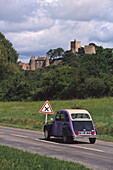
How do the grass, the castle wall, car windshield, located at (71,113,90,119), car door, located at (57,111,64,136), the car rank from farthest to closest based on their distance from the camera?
the castle wall
car door, located at (57,111,64,136)
car windshield, located at (71,113,90,119)
the car
the grass

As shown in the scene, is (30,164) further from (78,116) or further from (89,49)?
(89,49)

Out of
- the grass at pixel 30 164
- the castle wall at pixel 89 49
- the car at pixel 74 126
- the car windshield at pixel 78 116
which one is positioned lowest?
the grass at pixel 30 164

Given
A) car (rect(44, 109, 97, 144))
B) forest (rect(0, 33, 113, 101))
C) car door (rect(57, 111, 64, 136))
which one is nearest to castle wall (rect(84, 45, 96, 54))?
forest (rect(0, 33, 113, 101))

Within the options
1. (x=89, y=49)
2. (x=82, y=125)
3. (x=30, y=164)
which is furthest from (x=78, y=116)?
(x=89, y=49)

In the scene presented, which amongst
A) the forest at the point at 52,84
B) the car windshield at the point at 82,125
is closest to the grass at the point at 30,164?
the car windshield at the point at 82,125

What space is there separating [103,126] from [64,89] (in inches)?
2453

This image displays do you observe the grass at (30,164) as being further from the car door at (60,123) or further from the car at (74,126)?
the car door at (60,123)

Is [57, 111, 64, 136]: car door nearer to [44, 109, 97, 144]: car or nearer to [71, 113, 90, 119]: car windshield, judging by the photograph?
[44, 109, 97, 144]: car

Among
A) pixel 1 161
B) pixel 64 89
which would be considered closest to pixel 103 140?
pixel 1 161

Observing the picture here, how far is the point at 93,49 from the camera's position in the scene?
19762cm

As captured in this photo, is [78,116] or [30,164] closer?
[30,164]

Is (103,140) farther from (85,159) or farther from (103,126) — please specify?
(85,159)

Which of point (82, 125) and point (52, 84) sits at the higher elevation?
point (52, 84)

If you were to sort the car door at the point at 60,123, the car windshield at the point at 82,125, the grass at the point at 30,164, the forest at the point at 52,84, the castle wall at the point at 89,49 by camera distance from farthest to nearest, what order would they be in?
the castle wall at the point at 89,49 < the forest at the point at 52,84 < the car door at the point at 60,123 < the car windshield at the point at 82,125 < the grass at the point at 30,164
